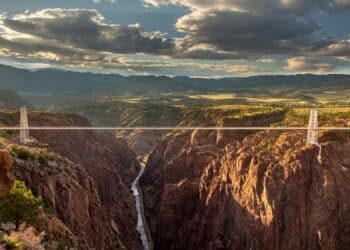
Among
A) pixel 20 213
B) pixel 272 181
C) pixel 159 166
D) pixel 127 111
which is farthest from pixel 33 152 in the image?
pixel 127 111

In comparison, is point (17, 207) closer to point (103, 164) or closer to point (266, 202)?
point (266, 202)

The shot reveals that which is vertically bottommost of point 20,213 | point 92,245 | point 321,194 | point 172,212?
point 172,212

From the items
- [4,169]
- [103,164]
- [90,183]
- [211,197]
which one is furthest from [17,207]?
[103,164]

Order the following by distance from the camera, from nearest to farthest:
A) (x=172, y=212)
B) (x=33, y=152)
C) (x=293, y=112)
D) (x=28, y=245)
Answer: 1. (x=28, y=245)
2. (x=33, y=152)
3. (x=172, y=212)
4. (x=293, y=112)

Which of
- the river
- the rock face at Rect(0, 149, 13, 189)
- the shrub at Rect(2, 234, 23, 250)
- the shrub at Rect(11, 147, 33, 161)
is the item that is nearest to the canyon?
the rock face at Rect(0, 149, 13, 189)

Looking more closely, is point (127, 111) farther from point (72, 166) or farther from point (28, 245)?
point (28, 245)

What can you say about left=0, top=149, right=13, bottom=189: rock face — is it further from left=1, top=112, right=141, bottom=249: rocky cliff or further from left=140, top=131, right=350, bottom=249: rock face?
left=140, top=131, right=350, bottom=249: rock face
